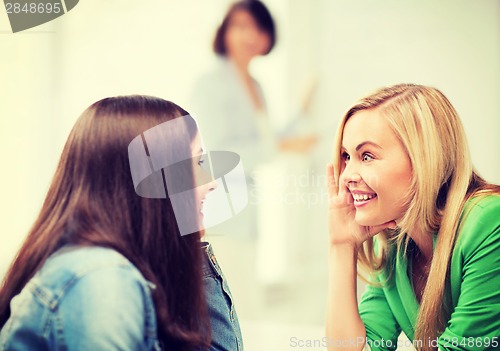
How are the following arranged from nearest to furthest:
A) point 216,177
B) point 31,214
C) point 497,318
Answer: point 497,318 → point 216,177 → point 31,214

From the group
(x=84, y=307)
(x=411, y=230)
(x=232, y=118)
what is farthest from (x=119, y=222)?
(x=411, y=230)

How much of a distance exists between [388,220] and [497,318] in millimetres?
307

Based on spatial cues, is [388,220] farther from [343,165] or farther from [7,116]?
[7,116]

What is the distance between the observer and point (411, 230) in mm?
1369

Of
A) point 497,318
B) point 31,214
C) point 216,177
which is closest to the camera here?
point 497,318

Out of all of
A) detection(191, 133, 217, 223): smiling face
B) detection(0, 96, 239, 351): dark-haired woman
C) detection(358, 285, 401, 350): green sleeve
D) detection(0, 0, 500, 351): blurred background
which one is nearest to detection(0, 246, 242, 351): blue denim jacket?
detection(0, 96, 239, 351): dark-haired woman

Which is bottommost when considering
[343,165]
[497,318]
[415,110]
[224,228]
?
[497,318]

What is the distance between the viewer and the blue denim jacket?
1.05 m

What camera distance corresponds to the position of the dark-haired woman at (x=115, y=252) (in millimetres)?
1074

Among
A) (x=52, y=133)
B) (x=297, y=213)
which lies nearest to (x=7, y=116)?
(x=52, y=133)

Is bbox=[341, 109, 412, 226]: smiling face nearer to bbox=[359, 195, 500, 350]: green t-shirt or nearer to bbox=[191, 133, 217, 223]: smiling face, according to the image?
bbox=[359, 195, 500, 350]: green t-shirt

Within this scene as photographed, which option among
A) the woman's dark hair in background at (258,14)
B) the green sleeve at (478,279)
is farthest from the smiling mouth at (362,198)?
the woman's dark hair in background at (258,14)

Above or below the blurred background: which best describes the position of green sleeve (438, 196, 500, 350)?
below

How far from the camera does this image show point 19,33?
163 cm
